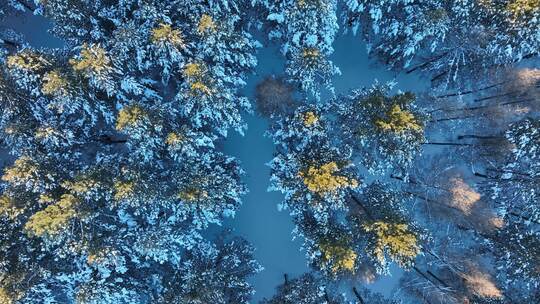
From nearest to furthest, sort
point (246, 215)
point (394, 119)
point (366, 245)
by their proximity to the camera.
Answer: point (394, 119) < point (366, 245) < point (246, 215)

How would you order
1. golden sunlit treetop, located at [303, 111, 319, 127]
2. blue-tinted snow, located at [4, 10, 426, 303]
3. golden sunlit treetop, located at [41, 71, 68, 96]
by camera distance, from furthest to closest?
blue-tinted snow, located at [4, 10, 426, 303] → golden sunlit treetop, located at [303, 111, 319, 127] → golden sunlit treetop, located at [41, 71, 68, 96]

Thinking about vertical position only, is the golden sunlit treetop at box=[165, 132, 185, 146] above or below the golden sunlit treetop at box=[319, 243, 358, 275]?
above

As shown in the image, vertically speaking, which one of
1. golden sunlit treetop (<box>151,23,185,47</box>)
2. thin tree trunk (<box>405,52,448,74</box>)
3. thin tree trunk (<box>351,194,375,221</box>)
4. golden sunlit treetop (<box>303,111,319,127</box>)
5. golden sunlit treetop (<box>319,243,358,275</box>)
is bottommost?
golden sunlit treetop (<box>319,243,358,275</box>)

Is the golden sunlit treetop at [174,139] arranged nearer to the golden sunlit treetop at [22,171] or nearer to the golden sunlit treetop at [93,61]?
the golden sunlit treetop at [93,61]

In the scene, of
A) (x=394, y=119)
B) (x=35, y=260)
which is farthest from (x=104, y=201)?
(x=394, y=119)

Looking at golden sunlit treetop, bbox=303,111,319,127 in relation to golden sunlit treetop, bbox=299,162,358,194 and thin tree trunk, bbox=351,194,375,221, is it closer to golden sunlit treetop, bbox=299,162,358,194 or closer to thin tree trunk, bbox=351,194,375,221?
golden sunlit treetop, bbox=299,162,358,194

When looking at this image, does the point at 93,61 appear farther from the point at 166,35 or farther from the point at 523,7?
the point at 523,7

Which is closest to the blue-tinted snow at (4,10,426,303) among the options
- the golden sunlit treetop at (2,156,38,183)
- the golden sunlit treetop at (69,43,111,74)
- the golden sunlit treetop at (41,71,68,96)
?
the golden sunlit treetop at (69,43,111,74)

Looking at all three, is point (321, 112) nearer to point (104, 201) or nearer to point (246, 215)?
point (246, 215)

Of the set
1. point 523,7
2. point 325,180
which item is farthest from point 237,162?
point 523,7
